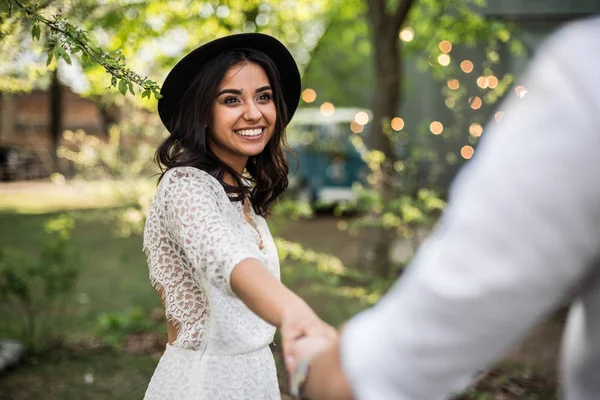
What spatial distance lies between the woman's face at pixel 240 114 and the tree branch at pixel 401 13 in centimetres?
482

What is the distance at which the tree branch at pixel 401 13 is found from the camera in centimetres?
680

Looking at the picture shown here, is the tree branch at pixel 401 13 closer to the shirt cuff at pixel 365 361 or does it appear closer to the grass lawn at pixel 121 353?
the grass lawn at pixel 121 353

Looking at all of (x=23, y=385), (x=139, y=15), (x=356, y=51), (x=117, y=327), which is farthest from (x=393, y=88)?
(x=356, y=51)

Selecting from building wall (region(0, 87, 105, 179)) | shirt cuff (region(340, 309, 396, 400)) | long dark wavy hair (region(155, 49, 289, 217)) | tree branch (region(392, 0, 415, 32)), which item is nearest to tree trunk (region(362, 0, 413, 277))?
tree branch (region(392, 0, 415, 32))

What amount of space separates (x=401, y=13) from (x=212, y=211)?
5496 mm

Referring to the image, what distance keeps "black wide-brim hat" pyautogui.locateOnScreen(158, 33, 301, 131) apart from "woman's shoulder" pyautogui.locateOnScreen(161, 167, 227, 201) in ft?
1.34

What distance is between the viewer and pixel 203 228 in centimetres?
179

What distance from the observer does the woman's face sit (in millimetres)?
2264

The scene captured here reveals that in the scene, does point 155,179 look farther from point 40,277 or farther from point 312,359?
point 312,359

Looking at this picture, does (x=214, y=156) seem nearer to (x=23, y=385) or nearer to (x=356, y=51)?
(x=23, y=385)

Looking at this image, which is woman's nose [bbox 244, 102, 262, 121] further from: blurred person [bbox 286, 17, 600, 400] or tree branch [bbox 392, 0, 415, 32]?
tree branch [bbox 392, 0, 415, 32]

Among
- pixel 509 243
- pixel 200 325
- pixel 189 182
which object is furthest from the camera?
pixel 200 325

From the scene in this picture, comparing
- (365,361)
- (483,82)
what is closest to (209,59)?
(365,361)

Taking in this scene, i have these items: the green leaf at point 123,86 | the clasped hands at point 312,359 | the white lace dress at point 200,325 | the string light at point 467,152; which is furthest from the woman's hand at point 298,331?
the string light at point 467,152
